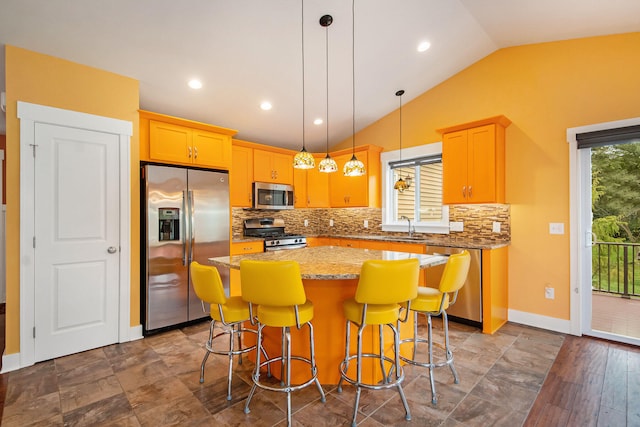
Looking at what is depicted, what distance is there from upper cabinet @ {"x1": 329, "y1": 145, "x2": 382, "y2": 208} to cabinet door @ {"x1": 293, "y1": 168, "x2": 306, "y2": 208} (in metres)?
0.57

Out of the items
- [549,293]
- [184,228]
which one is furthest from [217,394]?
[549,293]

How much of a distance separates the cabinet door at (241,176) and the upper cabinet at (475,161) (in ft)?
9.01

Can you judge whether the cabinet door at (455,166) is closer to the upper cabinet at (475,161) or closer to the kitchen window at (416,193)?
the upper cabinet at (475,161)

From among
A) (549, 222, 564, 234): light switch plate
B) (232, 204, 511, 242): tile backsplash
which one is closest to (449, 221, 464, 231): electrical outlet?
(232, 204, 511, 242): tile backsplash

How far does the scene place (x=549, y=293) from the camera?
338 cm

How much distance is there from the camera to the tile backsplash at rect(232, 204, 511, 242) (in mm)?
3787

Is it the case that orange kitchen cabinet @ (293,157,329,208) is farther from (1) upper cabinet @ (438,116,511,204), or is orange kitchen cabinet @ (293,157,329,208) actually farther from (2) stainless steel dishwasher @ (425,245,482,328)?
(2) stainless steel dishwasher @ (425,245,482,328)

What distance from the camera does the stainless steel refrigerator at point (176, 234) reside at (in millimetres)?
3242

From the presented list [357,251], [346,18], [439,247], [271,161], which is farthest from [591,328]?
[271,161]

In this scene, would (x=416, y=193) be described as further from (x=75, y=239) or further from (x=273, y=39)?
(x=75, y=239)

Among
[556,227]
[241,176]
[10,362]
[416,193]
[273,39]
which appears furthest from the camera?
[416,193]

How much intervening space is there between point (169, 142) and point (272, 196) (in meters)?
1.76

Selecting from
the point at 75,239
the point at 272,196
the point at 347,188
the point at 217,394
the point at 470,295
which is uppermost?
the point at 347,188

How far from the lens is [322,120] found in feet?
15.9
